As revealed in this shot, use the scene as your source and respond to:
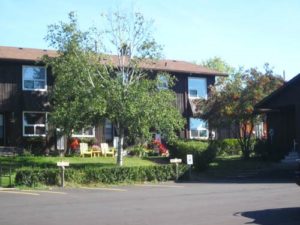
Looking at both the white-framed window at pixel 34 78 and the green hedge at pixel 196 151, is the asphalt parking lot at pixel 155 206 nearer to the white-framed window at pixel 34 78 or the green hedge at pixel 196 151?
the green hedge at pixel 196 151

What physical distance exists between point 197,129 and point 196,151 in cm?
1161

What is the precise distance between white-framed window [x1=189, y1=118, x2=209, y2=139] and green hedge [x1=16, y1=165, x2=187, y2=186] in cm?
1476

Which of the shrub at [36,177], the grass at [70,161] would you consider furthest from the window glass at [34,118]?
the shrub at [36,177]

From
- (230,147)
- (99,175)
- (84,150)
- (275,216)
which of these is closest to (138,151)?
(84,150)

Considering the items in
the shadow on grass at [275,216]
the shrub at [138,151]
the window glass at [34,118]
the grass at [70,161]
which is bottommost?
the shadow on grass at [275,216]

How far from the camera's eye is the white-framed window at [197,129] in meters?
41.2

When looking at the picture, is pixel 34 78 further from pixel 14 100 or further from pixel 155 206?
pixel 155 206

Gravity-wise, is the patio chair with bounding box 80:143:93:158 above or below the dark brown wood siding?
below

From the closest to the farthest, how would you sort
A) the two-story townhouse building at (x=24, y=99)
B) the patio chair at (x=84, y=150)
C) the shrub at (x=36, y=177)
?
the shrub at (x=36, y=177) → the patio chair at (x=84, y=150) → the two-story townhouse building at (x=24, y=99)

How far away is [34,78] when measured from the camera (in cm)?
3566

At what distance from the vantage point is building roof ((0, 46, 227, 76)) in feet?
113

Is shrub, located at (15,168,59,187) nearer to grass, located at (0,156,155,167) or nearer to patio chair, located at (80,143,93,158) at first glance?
grass, located at (0,156,155,167)

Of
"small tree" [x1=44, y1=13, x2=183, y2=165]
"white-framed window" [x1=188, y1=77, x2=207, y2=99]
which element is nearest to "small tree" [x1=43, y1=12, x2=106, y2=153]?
"small tree" [x1=44, y1=13, x2=183, y2=165]

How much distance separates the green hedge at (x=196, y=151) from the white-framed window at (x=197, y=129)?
7505 millimetres
